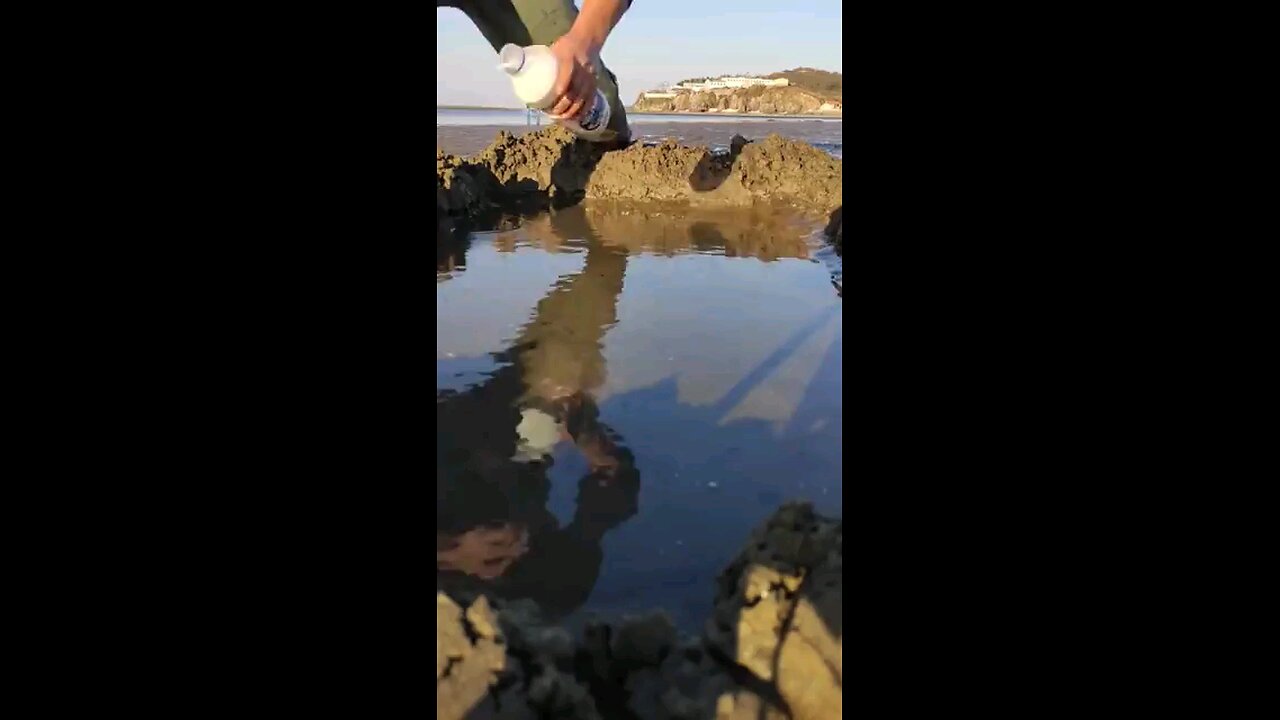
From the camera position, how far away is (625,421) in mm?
2420

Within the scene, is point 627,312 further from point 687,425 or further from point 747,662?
point 747,662

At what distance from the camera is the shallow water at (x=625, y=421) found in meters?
1.78

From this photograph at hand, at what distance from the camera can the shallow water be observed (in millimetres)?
1783

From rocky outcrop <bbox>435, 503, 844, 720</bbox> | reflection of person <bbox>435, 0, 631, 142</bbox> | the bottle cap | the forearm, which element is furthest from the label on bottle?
rocky outcrop <bbox>435, 503, 844, 720</bbox>

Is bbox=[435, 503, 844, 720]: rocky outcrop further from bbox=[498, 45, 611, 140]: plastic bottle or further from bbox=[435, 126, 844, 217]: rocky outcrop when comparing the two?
bbox=[435, 126, 844, 217]: rocky outcrop

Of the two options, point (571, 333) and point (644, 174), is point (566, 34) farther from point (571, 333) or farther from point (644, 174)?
point (644, 174)

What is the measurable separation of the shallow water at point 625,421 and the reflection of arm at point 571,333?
0.01 meters

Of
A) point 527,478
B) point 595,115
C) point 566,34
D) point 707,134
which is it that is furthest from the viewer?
point 707,134

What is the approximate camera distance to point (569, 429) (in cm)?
237

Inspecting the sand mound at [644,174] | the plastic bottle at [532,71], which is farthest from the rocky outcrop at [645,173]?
the plastic bottle at [532,71]

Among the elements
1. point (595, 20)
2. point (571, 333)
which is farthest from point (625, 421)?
point (595, 20)

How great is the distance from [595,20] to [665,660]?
1880 mm

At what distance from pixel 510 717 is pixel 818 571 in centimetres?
61

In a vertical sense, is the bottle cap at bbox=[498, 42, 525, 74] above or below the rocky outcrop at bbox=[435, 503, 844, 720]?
above
